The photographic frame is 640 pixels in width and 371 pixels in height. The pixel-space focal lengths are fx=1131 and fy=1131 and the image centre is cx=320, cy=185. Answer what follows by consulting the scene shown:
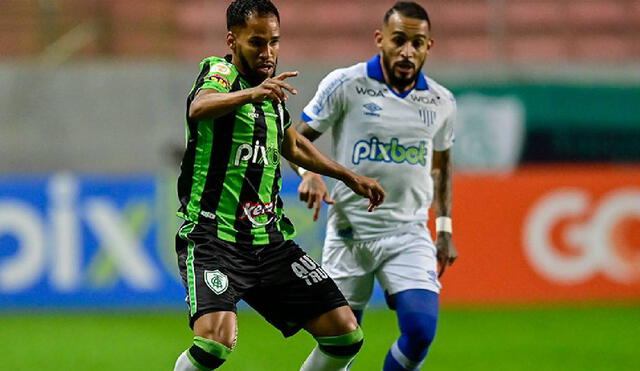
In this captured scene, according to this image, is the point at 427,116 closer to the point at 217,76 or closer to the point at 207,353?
the point at 217,76

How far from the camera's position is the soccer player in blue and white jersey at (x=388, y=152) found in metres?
6.15

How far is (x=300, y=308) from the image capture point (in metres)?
5.27

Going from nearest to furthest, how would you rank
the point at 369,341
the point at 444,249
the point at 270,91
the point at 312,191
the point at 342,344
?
the point at 270,91 → the point at 342,344 → the point at 312,191 → the point at 444,249 → the point at 369,341

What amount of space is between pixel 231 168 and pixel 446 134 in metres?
1.77

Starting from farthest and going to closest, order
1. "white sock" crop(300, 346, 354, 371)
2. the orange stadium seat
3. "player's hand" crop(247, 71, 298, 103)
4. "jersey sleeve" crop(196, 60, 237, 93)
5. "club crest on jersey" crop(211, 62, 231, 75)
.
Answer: the orange stadium seat < "white sock" crop(300, 346, 354, 371) < "club crest on jersey" crop(211, 62, 231, 75) < "jersey sleeve" crop(196, 60, 237, 93) < "player's hand" crop(247, 71, 298, 103)

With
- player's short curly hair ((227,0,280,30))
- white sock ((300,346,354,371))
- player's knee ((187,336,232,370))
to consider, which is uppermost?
player's short curly hair ((227,0,280,30))

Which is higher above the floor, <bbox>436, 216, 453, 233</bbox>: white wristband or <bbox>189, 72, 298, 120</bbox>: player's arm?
<bbox>189, 72, 298, 120</bbox>: player's arm

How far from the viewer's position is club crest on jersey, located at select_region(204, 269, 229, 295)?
4.98 meters

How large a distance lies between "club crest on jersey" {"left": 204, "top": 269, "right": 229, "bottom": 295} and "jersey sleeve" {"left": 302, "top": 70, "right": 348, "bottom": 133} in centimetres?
148

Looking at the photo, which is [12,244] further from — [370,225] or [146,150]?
[370,225]

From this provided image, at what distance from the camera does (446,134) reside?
6465mm

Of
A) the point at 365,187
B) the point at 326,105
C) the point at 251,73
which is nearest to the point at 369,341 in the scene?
the point at 326,105

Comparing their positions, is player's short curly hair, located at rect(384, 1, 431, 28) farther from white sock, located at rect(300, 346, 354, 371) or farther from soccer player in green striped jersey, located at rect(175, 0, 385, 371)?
white sock, located at rect(300, 346, 354, 371)

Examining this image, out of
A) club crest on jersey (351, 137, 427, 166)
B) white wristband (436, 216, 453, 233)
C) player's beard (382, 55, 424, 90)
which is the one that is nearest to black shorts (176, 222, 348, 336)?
club crest on jersey (351, 137, 427, 166)
